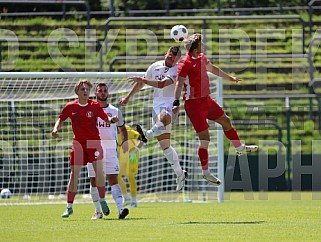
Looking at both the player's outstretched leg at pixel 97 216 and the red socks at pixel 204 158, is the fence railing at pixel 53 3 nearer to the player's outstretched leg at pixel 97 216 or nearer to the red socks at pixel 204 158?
the red socks at pixel 204 158

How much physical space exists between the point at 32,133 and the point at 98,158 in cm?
676

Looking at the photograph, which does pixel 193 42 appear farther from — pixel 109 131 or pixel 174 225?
pixel 174 225

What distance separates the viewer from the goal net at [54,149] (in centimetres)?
1703

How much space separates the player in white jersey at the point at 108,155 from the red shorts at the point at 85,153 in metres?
0.38

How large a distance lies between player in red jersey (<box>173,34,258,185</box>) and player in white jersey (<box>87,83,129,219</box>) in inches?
34.7

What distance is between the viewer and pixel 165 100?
12867 millimetres

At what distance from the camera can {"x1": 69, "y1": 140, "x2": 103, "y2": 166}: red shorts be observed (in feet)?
37.9

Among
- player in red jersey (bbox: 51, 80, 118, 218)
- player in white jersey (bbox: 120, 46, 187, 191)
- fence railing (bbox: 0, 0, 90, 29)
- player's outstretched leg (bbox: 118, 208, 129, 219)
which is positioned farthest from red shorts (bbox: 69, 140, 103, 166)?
fence railing (bbox: 0, 0, 90, 29)

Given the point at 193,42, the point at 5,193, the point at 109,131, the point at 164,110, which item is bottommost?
the point at 5,193

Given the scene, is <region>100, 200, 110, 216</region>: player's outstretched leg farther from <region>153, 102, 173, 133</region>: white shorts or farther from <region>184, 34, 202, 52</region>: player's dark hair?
<region>184, 34, 202, 52</region>: player's dark hair

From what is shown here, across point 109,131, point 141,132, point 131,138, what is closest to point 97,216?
point 141,132

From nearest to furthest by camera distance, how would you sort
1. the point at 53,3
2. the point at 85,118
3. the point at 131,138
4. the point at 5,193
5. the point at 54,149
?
the point at 85,118 < the point at 131,138 < the point at 5,193 < the point at 54,149 < the point at 53,3

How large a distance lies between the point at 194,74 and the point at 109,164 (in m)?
1.72

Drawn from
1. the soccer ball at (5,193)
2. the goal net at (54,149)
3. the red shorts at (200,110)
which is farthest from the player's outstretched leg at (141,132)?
the soccer ball at (5,193)
